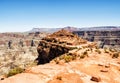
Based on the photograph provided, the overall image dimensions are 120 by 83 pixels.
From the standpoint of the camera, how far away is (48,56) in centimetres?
5369

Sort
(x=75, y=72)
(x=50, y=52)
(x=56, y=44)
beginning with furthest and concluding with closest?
(x=50, y=52), (x=56, y=44), (x=75, y=72)

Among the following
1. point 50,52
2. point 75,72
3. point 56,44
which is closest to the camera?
point 75,72

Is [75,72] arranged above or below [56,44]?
above

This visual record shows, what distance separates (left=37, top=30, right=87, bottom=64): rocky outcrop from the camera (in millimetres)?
49450

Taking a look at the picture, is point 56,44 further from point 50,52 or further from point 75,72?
point 75,72

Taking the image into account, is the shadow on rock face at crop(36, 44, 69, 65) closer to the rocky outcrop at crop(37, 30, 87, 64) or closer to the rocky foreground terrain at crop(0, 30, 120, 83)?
the rocky outcrop at crop(37, 30, 87, 64)

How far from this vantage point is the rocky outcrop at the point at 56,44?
4945 cm

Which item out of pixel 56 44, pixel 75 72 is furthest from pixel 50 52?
pixel 75 72

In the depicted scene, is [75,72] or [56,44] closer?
[75,72]

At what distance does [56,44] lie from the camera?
5228cm

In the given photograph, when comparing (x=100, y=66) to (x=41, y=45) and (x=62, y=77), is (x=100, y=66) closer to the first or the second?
(x=62, y=77)

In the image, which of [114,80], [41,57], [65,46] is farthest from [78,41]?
[114,80]

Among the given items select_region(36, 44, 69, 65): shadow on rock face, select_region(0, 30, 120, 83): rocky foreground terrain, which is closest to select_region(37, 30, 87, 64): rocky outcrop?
select_region(36, 44, 69, 65): shadow on rock face

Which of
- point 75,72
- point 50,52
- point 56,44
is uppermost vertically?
point 75,72
